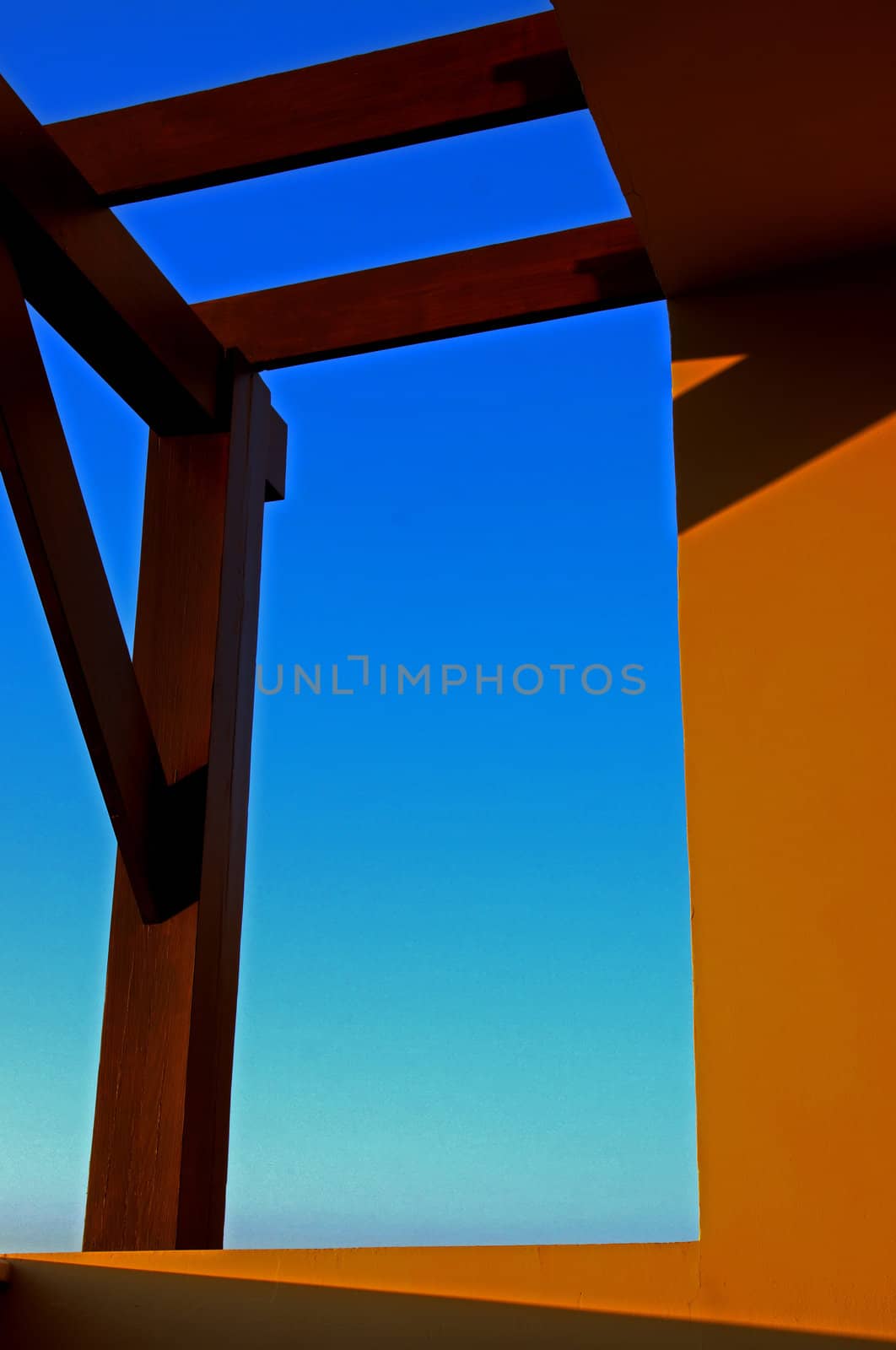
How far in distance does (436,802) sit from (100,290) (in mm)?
4212

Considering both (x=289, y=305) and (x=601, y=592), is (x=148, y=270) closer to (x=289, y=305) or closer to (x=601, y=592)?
(x=289, y=305)

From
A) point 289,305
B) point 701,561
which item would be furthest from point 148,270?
point 701,561

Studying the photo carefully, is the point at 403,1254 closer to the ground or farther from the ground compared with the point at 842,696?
closer to the ground

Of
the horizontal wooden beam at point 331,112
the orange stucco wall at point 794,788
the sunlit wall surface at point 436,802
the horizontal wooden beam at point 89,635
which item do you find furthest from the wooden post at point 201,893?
the sunlit wall surface at point 436,802

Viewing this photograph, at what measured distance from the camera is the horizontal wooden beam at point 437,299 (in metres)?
2.29

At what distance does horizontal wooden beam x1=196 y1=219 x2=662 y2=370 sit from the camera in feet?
7.51

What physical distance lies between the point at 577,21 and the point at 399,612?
4.28 m

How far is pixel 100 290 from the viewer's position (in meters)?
2.03

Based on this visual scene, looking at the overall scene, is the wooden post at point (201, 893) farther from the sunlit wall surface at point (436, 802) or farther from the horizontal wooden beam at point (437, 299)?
the sunlit wall surface at point (436, 802)

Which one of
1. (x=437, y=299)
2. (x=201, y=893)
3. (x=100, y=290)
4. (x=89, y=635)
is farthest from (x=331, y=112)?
(x=201, y=893)

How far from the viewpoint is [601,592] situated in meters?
5.83

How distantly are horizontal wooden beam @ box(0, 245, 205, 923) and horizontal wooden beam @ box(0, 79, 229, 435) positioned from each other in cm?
10

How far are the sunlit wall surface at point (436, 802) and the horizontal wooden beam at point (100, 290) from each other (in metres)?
3.14

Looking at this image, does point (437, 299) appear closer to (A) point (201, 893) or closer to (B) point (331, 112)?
(B) point (331, 112)
